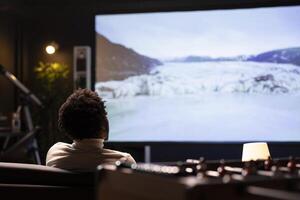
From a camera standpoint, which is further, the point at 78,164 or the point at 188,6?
the point at 188,6

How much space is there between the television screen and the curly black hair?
3.67 meters

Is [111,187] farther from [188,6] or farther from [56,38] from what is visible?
[56,38]

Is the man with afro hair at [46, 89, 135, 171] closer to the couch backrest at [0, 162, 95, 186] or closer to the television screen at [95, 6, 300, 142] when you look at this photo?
the couch backrest at [0, 162, 95, 186]

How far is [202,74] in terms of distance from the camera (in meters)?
6.64

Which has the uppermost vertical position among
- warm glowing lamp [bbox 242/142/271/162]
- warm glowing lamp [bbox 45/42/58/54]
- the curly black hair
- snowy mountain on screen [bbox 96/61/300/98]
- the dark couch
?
warm glowing lamp [bbox 45/42/58/54]

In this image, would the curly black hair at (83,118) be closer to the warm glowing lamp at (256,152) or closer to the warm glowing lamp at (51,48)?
the warm glowing lamp at (256,152)

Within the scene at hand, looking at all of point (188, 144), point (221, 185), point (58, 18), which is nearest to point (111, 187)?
point (221, 185)

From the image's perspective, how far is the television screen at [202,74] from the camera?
6352mm

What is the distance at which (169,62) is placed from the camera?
6.69 meters

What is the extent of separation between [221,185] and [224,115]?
503 cm

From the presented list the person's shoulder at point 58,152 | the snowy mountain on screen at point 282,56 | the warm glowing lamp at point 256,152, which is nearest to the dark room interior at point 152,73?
the snowy mountain on screen at point 282,56

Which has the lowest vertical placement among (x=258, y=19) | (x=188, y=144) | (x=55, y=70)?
(x=188, y=144)

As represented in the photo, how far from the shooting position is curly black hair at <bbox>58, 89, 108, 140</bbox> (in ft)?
9.58

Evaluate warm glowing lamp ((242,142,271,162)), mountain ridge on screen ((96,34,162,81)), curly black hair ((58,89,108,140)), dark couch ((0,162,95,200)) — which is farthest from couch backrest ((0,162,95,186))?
mountain ridge on screen ((96,34,162,81))
